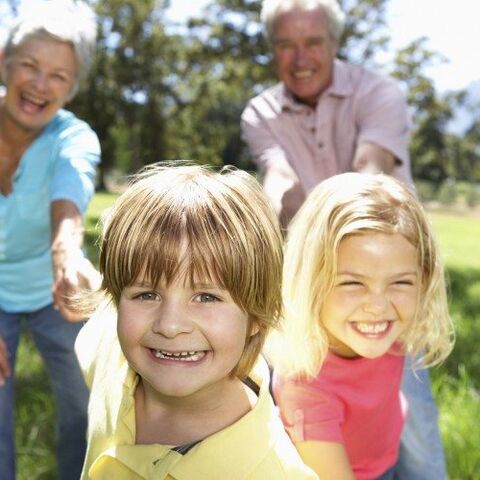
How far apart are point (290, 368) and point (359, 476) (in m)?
0.44

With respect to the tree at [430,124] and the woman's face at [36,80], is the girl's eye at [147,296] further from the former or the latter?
the tree at [430,124]

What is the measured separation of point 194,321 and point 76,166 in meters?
1.13

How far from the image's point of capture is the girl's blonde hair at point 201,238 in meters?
1.51

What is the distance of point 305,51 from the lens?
10.4 feet

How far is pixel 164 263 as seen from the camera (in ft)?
4.93

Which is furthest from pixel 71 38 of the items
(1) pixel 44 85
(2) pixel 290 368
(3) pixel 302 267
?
(2) pixel 290 368

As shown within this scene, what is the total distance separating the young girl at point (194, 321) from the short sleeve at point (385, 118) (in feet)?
4.73

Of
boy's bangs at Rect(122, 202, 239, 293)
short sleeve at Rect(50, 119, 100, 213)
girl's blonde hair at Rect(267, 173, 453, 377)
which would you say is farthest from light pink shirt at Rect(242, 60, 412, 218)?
boy's bangs at Rect(122, 202, 239, 293)

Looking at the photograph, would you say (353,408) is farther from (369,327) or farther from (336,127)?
(336,127)

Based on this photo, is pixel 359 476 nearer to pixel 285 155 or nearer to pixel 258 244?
pixel 258 244

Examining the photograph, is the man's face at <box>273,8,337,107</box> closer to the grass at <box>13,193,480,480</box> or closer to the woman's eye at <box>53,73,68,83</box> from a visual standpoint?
the grass at <box>13,193,480,480</box>

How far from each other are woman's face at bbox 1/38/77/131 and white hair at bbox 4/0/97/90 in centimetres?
3

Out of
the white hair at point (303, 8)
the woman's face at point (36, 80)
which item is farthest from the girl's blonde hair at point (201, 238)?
the white hair at point (303, 8)

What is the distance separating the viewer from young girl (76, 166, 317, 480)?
1.50 meters
